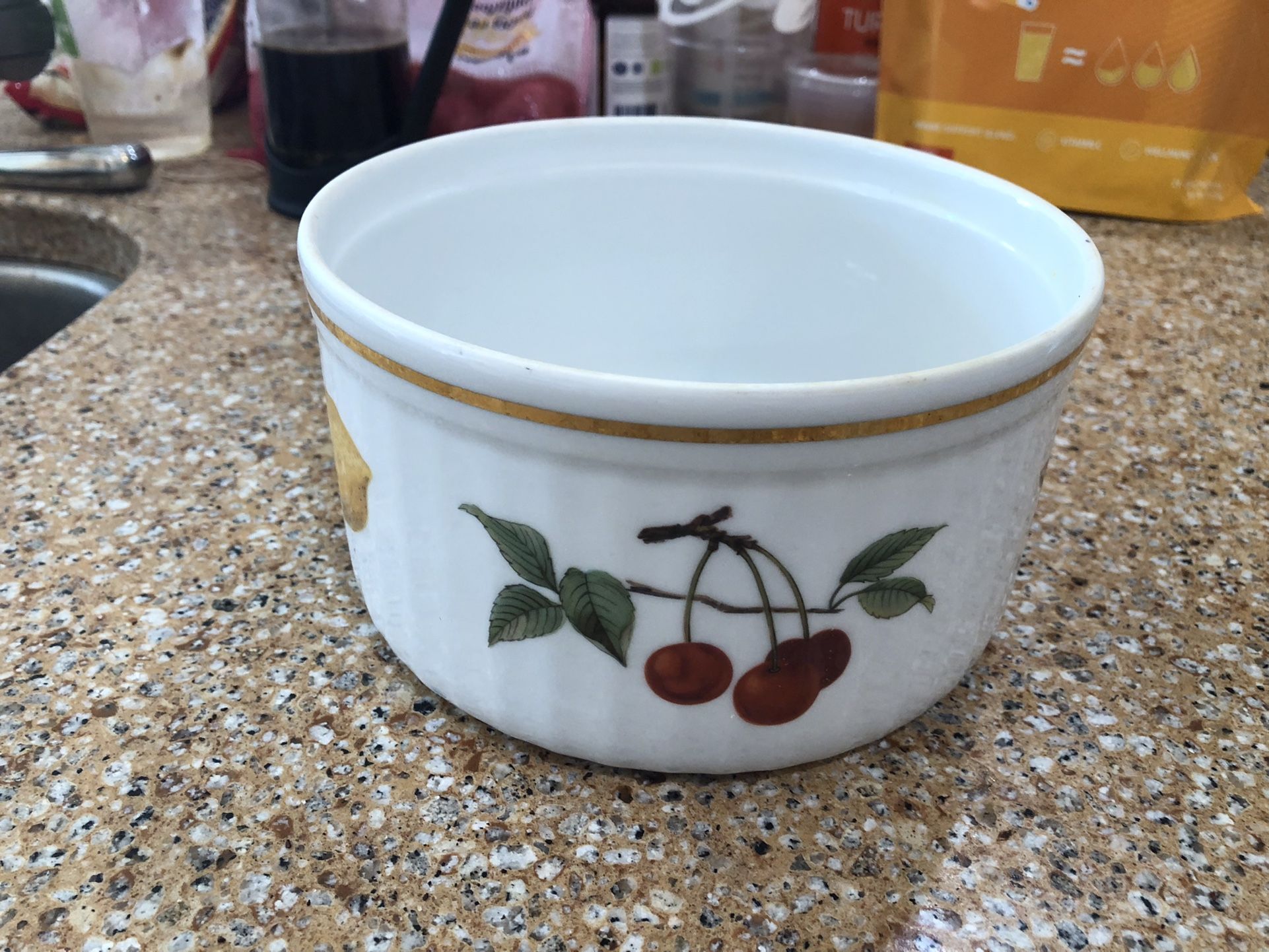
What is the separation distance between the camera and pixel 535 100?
2.74ft

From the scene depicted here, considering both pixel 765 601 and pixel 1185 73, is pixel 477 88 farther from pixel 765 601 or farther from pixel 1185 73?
pixel 765 601

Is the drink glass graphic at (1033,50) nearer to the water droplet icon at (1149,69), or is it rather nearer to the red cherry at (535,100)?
the water droplet icon at (1149,69)

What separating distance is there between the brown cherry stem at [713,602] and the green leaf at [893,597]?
0.01 metres

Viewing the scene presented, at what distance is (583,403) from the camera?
0.88ft

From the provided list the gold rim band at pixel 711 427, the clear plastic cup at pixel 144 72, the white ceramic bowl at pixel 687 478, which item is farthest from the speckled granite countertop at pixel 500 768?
the clear plastic cup at pixel 144 72

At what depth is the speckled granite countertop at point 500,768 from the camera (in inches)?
12.2

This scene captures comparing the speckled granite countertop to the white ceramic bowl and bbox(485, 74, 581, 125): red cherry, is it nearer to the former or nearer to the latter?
the white ceramic bowl

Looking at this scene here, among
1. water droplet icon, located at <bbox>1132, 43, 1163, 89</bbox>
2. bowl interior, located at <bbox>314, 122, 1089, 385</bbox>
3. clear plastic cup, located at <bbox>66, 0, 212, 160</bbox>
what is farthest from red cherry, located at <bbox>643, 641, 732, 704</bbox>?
clear plastic cup, located at <bbox>66, 0, 212, 160</bbox>

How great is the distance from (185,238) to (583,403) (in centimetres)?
62

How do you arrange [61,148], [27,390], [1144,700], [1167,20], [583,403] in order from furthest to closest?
[61,148] < [1167,20] < [27,390] < [1144,700] < [583,403]

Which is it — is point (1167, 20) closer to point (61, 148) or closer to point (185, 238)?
point (185, 238)

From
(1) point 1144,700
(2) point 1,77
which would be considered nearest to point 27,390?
(2) point 1,77

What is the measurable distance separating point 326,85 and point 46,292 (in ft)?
1.00

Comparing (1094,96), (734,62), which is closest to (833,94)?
(734,62)
